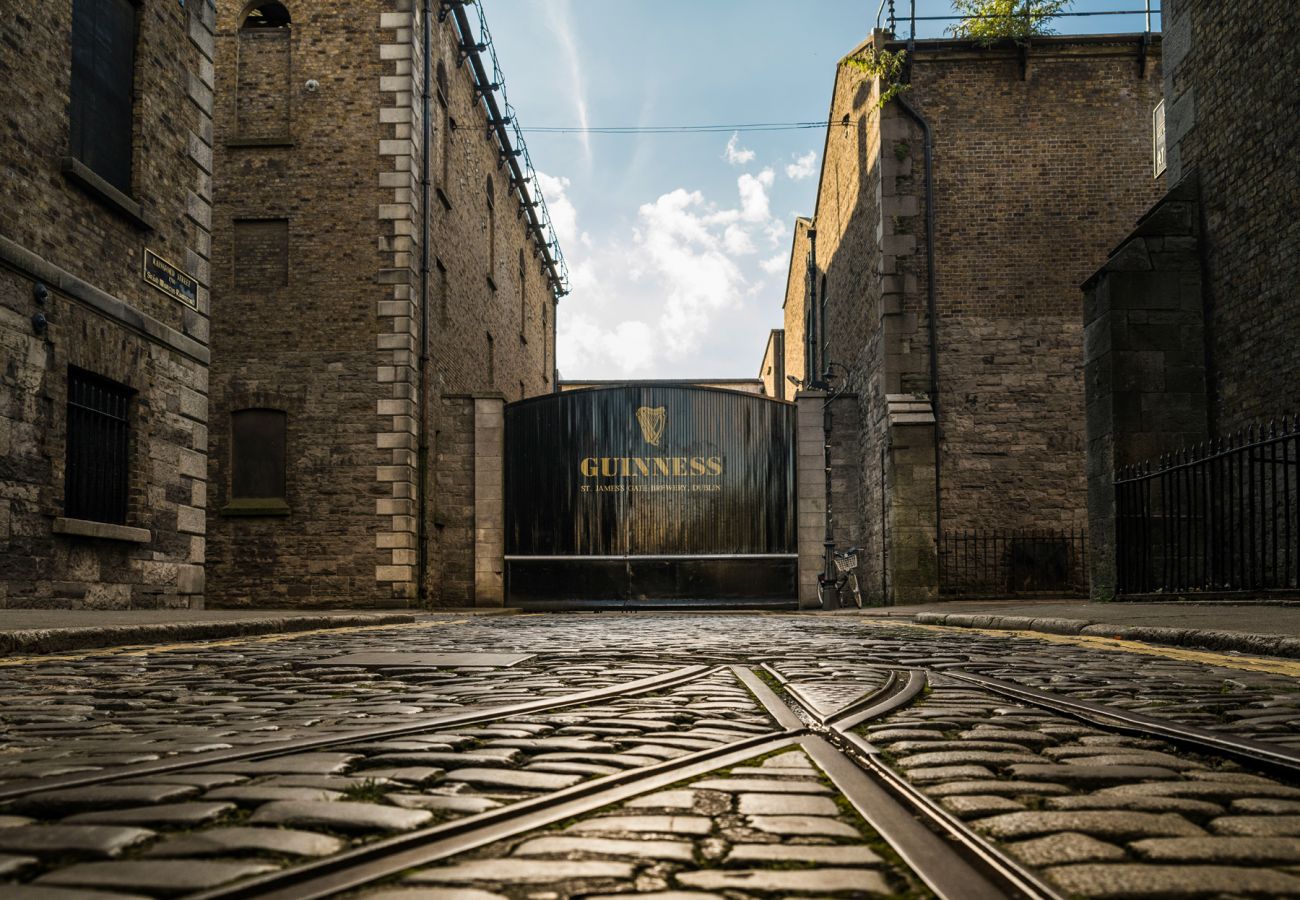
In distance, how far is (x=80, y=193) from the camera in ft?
35.8

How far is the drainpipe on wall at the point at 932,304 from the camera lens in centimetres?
1802

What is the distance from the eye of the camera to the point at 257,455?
60.6 feet

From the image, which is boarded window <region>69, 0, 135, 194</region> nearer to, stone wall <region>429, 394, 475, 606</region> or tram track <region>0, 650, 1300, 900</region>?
stone wall <region>429, 394, 475, 606</region>

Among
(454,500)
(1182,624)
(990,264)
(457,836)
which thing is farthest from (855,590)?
(457,836)

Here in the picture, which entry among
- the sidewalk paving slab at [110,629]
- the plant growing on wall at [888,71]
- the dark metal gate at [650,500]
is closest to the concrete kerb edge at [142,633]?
the sidewalk paving slab at [110,629]

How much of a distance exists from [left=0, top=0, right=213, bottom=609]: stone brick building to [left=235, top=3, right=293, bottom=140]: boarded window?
5.24m

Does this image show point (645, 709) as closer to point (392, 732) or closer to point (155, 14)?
point (392, 732)

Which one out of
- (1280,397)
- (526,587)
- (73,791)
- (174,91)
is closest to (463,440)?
(526,587)

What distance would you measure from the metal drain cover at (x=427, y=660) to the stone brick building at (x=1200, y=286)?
8760mm

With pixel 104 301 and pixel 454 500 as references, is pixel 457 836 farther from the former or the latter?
pixel 454 500

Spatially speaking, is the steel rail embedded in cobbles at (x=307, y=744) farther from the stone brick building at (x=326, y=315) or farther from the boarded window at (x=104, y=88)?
the stone brick building at (x=326, y=315)

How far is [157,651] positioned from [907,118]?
15809 millimetres

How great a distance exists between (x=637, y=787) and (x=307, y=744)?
1.06m

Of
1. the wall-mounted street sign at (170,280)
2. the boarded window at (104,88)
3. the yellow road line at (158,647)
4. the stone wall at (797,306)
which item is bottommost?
the yellow road line at (158,647)
